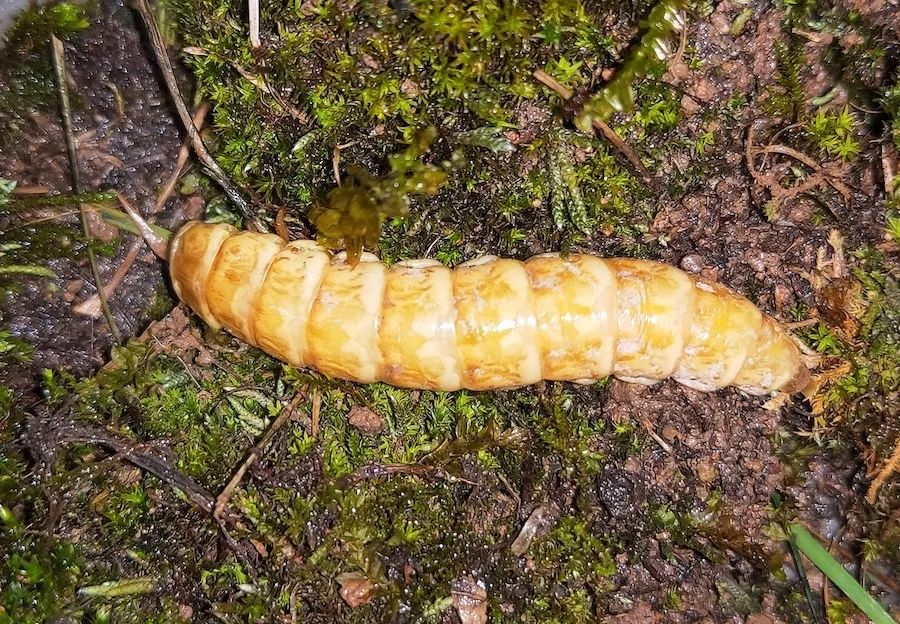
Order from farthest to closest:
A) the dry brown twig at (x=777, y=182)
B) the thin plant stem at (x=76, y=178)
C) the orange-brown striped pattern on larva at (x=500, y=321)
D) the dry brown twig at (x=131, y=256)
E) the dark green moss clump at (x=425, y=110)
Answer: the dry brown twig at (x=131, y=256) → the thin plant stem at (x=76, y=178) → the dry brown twig at (x=777, y=182) → the dark green moss clump at (x=425, y=110) → the orange-brown striped pattern on larva at (x=500, y=321)

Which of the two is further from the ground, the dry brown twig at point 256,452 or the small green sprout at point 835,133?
the small green sprout at point 835,133

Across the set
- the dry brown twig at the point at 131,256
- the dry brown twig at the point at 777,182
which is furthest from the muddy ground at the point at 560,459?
the dry brown twig at the point at 131,256

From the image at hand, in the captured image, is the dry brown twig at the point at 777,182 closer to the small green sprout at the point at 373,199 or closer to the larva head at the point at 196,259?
the small green sprout at the point at 373,199

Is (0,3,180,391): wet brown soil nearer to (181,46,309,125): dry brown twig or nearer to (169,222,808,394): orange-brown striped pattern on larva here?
(181,46,309,125): dry brown twig

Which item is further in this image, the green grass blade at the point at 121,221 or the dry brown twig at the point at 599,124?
the green grass blade at the point at 121,221

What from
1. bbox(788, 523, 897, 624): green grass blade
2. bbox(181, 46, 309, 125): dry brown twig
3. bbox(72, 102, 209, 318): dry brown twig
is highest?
bbox(181, 46, 309, 125): dry brown twig

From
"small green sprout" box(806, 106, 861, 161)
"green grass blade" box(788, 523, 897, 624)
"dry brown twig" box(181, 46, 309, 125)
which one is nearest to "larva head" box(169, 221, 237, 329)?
"dry brown twig" box(181, 46, 309, 125)

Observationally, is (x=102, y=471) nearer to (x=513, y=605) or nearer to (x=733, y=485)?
(x=513, y=605)
